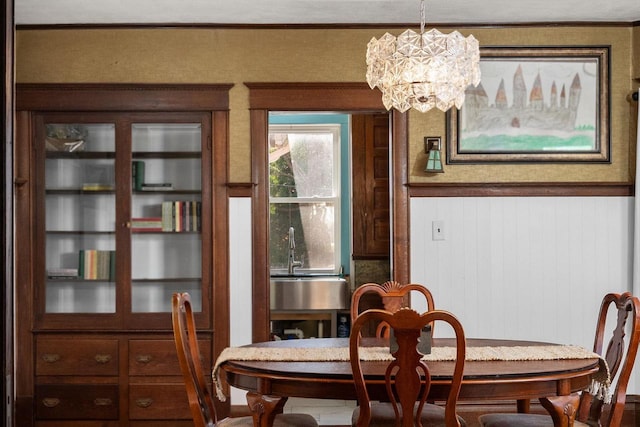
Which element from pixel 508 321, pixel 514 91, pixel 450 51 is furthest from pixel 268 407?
pixel 514 91

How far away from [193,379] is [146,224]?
6.66 ft

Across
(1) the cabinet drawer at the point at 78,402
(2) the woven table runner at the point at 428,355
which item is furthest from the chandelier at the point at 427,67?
(1) the cabinet drawer at the point at 78,402

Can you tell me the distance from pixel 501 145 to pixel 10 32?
3885mm

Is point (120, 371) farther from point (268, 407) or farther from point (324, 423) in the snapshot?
point (268, 407)

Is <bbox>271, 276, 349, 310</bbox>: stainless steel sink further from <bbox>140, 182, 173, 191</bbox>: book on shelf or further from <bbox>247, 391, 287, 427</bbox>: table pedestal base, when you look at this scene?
<bbox>247, 391, 287, 427</bbox>: table pedestal base

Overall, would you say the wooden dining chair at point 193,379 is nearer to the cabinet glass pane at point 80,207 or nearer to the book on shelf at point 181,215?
the book on shelf at point 181,215

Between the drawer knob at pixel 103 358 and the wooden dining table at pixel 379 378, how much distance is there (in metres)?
1.82

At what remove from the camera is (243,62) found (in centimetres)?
461

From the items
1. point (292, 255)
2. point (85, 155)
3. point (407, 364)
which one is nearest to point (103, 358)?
point (85, 155)

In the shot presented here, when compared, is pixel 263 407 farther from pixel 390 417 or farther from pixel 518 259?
pixel 518 259

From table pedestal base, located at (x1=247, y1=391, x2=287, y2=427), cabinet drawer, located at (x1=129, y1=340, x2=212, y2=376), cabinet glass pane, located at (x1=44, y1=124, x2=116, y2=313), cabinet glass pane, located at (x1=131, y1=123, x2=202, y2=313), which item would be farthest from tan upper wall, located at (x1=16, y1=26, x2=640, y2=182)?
table pedestal base, located at (x1=247, y1=391, x2=287, y2=427)

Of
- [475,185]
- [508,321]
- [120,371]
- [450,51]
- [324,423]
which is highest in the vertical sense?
[450,51]

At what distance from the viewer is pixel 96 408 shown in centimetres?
449

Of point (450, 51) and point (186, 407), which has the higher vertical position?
point (450, 51)
